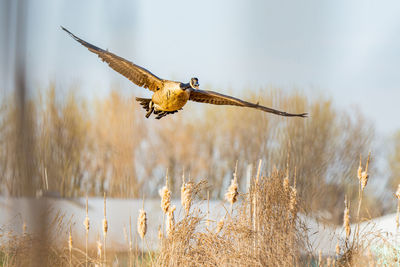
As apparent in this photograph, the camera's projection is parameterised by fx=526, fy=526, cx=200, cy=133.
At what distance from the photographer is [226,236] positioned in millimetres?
1378

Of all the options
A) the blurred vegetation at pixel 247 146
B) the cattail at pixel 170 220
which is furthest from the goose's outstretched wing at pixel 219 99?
the blurred vegetation at pixel 247 146

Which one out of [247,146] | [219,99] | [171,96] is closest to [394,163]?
[247,146]

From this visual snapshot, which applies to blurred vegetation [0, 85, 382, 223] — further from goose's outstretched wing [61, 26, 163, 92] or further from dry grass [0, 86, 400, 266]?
goose's outstretched wing [61, 26, 163, 92]

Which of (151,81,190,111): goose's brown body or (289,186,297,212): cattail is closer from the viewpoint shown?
(151,81,190,111): goose's brown body

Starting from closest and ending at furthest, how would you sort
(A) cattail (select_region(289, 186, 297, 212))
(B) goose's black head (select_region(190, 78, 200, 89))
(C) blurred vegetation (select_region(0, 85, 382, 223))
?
(B) goose's black head (select_region(190, 78, 200, 89)), (A) cattail (select_region(289, 186, 297, 212)), (C) blurred vegetation (select_region(0, 85, 382, 223))

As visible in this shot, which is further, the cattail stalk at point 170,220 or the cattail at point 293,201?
the cattail at point 293,201

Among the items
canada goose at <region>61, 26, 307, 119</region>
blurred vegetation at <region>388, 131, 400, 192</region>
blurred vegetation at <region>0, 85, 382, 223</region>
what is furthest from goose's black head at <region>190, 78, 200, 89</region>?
blurred vegetation at <region>388, 131, 400, 192</region>

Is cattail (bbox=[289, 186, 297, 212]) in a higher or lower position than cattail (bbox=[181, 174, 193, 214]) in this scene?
lower

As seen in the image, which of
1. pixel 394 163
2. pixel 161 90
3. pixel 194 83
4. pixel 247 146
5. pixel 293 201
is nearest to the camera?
pixel 194 83

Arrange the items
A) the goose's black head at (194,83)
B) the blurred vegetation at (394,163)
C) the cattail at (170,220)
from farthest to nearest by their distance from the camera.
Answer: the blurred vegetation at (394,163), the cattail at (170,220), the goose's black head at (194,83)

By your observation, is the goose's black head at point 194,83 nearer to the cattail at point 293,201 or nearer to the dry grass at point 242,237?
the dry grass at point 242,237

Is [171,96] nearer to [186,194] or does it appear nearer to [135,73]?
[135,73]

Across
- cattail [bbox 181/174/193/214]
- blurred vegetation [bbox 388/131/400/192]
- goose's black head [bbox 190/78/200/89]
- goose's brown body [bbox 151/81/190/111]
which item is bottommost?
blurred vegetation [bbox 388/131/400/192]

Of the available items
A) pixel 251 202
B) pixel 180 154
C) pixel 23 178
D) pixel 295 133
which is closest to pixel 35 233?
pixel 23 178
